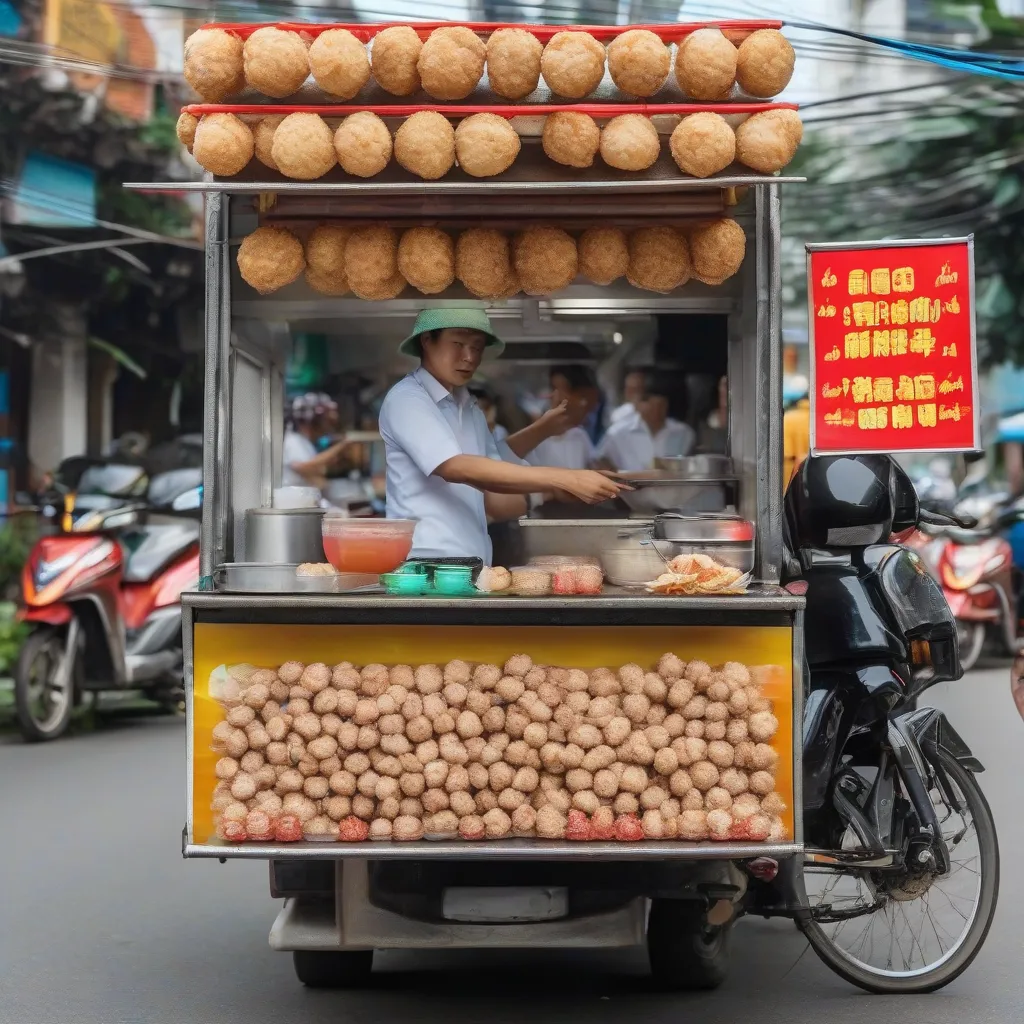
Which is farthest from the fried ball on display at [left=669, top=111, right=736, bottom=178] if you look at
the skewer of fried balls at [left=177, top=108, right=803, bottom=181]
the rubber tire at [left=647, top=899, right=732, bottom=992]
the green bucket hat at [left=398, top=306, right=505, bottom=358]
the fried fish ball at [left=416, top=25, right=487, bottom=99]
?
the rubber tire at [left=647, top=899, right=732, bottom=992]

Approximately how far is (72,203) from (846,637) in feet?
29.1

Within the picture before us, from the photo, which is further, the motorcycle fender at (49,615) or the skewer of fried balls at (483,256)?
the motorcycle fender at (49,615)

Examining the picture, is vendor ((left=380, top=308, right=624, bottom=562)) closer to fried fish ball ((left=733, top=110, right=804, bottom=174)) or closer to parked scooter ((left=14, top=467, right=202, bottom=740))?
fried fish ball ((left=733, top=110, right=804, bottom=174))

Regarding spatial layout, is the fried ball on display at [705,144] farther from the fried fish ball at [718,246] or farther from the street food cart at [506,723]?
the fried fish ball at [718,246]

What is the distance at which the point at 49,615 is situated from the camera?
8.12 metres

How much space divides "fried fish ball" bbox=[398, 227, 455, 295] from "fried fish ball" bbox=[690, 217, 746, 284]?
2.14 ft

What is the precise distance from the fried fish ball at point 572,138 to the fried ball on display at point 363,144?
1.30 feet

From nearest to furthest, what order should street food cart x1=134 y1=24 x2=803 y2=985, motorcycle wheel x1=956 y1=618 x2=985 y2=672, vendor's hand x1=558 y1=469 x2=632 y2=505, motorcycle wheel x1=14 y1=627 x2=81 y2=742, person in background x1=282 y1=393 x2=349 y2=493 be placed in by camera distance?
street food cart x1=134 y1=24 x2=803 y2=985 → vendor's hand x1=558 y1=469 x2=632 y2=505 → motorcycle wheel x1=14 y1=627 x2=81 y2=742 → person in background x1=282 y1=393 x2=349 y2=493 → motorcycle wheel x1=956 y1=618 x2=985 y2=672

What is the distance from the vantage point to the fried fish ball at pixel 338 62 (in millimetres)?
Result: 3633

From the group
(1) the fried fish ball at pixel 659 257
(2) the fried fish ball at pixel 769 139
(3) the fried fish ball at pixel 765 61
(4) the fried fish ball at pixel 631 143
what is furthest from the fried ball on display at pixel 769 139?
(1) the fried fish ball at pixel 659 257

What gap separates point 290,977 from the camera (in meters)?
4.50

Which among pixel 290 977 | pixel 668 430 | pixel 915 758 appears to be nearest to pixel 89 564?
pixel 668 430

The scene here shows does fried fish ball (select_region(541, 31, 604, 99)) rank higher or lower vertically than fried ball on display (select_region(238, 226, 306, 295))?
higher

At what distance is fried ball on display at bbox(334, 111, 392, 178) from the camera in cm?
358
